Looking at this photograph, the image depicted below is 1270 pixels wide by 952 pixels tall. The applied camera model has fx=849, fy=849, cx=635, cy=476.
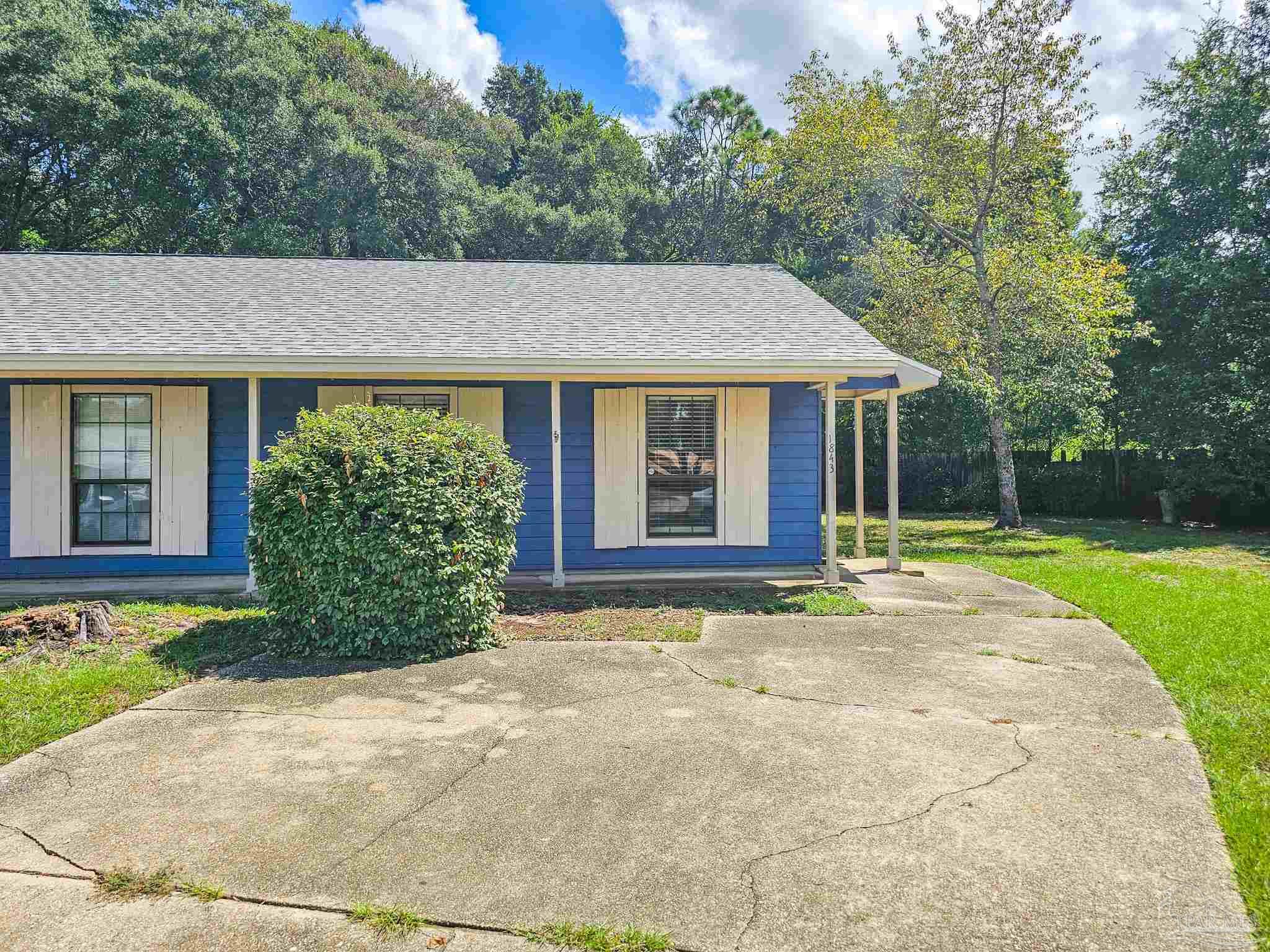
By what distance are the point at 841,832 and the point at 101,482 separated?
8.85 m

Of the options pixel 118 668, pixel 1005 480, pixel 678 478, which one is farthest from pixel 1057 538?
pixel 118 668

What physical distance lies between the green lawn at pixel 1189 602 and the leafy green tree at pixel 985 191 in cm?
238

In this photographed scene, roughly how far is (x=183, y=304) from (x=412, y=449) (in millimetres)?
5424

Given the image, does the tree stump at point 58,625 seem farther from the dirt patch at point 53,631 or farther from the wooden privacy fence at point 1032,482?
the wooden privacy fence at point 1032,482

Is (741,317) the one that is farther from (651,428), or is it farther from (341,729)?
(341,729)

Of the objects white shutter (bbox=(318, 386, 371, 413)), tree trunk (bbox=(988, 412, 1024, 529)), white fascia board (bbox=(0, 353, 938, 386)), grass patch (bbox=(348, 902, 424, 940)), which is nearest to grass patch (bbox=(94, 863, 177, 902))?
grass patch (bbox=(348, 902, 424, 940))

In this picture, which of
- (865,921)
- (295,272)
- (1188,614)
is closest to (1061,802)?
(865,921)

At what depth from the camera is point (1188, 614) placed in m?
7.75

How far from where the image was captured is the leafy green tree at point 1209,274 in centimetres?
1650

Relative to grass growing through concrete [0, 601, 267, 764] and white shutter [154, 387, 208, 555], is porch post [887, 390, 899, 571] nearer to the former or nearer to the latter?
grass growing through concrete [0, 601, 267, 764]

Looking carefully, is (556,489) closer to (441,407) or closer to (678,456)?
(678,456)

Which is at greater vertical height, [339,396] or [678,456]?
[339,396]

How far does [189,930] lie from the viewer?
2615 millimetres

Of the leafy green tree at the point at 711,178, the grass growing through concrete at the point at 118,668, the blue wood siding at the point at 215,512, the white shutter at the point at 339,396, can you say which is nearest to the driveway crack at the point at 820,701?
the grass growing through concrete at the point at 118,668
